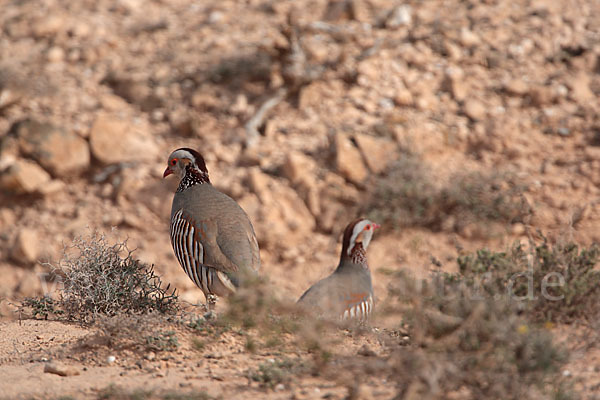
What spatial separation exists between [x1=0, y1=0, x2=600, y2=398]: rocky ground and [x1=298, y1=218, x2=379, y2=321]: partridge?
2.58 metres

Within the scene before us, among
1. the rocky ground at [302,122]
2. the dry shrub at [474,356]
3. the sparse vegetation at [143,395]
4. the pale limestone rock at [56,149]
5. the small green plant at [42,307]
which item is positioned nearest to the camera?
the dry shrub at [474,356]

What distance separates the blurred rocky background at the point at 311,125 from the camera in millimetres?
8438

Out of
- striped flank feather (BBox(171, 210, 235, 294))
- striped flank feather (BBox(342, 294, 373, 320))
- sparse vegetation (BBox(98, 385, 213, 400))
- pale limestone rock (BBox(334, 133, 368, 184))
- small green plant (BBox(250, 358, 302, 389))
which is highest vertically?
pale limestone rock (BBox(334, 133, 368, 184))

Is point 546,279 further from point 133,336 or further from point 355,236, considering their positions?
point 133,336

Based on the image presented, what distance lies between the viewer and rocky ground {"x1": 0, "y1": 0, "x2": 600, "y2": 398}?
848 centimetres

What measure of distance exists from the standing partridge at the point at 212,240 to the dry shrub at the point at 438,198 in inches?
135

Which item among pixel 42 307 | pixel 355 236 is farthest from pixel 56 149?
pixel 355 236

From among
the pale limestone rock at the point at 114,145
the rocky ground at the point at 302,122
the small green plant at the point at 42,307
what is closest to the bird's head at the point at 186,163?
the small green plant at the point at 42,307

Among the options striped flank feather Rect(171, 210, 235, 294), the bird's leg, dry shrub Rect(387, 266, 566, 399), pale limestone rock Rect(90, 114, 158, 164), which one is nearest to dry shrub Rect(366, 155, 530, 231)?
pale limestone rock Rect(90, 114, 158, 164)

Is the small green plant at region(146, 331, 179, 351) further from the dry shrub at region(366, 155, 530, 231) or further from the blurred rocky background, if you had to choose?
the dry shrub at region(366, 155, 530, 231)

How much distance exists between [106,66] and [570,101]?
6.99 metres

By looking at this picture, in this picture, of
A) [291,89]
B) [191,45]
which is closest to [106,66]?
[191,45]

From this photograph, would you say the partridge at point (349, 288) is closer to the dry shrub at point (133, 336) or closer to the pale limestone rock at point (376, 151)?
the dry shrub at point (133, 336)

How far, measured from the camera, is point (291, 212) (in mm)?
8656
